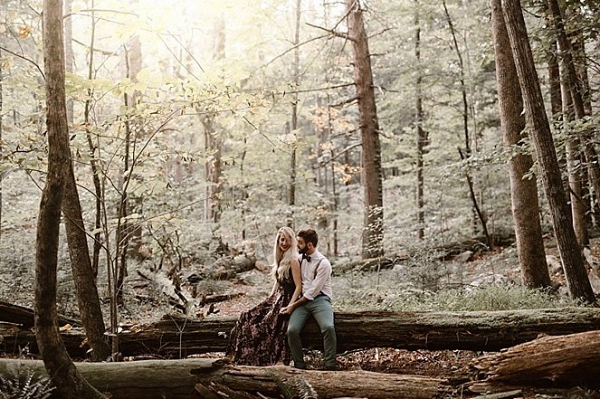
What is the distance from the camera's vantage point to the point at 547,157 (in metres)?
6.46

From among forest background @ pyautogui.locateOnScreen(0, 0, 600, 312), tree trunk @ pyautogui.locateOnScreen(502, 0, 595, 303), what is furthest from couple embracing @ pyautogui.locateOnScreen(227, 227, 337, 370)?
tree trunk @ pyautogui.locateOnScreen(502, 0, 595, 303)

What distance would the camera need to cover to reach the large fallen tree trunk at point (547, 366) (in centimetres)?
412

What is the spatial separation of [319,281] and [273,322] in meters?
0.78

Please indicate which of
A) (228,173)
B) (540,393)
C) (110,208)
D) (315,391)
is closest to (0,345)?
(315,391)

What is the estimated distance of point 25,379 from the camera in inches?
174

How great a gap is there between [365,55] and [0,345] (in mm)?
10406

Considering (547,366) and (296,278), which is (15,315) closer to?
(296,278)

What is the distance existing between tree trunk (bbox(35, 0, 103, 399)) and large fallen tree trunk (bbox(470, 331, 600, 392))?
11.1ft

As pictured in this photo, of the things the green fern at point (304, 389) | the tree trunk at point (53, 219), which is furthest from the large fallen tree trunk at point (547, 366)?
the tree trunk at point (53, 219)

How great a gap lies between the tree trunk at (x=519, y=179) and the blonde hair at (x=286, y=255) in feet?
13.3

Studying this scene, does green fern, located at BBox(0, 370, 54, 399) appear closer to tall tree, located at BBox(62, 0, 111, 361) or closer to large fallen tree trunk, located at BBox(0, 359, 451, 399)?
large fallen tree trunk, located at BBox(0, 359, 451, 399)

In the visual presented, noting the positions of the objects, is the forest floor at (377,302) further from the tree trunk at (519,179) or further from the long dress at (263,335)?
the tree trunk at (519,179)

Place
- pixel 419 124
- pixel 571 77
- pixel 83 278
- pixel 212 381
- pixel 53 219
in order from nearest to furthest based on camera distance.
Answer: pixel 53 219 → pixel 212 381 → pixel 83 278 → pixel 571 77 → pixel 419 124

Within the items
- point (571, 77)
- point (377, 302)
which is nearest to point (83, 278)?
point (377, 302)
